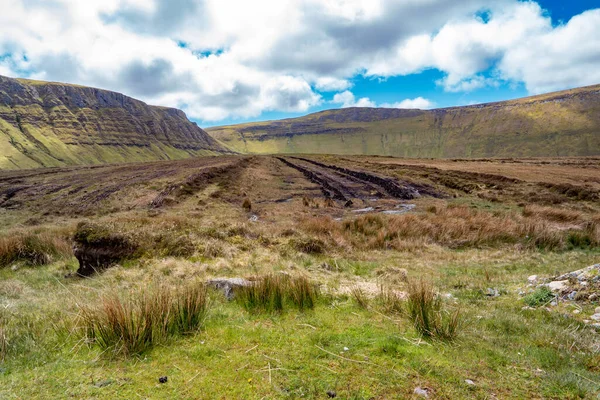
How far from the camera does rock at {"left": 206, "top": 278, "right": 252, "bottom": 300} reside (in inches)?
250

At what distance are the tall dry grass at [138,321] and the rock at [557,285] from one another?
23.0 feet

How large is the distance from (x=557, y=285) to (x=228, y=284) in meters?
6.94

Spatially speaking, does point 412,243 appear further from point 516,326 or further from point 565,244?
point 516,326

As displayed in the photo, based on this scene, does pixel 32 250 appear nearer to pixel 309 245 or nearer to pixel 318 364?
pixel 309 245

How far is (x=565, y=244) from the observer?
1204 centimetres

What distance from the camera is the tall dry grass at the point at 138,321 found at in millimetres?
3861

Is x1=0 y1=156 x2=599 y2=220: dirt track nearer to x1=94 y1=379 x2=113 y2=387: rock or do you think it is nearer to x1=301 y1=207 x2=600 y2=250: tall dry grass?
x1=301 y1=207 x2=600 y2=250: tall dry grass

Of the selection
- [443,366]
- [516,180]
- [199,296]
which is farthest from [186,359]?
[516,180]

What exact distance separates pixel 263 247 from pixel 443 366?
8.31 meters

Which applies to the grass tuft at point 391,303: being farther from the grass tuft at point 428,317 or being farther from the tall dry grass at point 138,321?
the tall dry grass at point 138,321

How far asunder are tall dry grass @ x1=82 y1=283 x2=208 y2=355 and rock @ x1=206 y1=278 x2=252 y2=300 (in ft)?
5.70

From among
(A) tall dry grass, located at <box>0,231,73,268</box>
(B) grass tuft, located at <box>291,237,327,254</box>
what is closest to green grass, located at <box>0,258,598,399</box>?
(B) grass tuft, located at <box>291,237,327,254</box>

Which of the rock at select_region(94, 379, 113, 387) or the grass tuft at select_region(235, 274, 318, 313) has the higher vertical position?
the rock at select_region(94, 379, 113, 387)

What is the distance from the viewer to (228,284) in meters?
6.60
